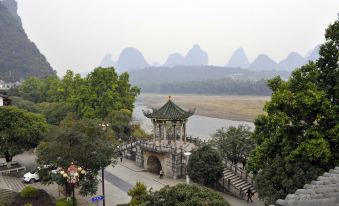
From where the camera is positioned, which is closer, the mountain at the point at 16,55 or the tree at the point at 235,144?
the tree at the point at 235,144

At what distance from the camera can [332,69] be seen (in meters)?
18.1

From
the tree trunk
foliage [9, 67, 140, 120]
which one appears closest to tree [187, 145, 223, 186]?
the tree trunk

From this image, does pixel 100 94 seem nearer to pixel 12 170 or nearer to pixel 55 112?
pixel 55 112

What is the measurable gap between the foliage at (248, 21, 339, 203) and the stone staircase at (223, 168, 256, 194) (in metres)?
7.57

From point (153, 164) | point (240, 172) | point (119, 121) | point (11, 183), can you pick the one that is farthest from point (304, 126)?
point (119, 121)

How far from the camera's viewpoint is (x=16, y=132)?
30234 mm

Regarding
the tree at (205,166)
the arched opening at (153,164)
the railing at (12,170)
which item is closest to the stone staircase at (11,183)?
the railing at (12,170)

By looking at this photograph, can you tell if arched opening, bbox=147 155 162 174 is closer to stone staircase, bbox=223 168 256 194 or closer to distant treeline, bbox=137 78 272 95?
stone staircase, bbox=223 168 256 194

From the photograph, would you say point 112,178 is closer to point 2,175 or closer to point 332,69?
point 2,175

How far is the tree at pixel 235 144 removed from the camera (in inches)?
1204

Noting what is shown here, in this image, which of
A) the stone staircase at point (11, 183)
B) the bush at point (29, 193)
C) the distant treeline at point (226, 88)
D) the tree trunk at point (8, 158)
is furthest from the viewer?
the distant treeline at point (226, 88)

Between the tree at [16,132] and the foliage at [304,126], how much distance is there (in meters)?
21.6

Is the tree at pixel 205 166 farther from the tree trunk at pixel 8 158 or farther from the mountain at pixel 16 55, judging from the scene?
the mountain at pixel 16 55

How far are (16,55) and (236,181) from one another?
143 meters
